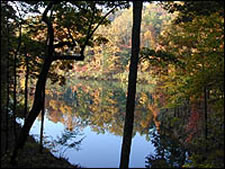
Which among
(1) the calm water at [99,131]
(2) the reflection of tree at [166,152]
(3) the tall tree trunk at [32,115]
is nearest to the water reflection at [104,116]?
(1) the calm water at [99,131]

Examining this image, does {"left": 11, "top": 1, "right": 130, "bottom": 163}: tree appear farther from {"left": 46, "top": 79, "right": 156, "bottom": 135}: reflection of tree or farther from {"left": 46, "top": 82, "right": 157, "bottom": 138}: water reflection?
A: {"left": 46, "top": 79, "right": 156, "bottom": 135}: reflection of tree

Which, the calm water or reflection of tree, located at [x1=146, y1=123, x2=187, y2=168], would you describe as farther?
the calm water

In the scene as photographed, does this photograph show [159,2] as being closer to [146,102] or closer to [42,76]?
[42,76]

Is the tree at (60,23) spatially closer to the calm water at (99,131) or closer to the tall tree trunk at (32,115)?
the tall tree trunk at (32,115)

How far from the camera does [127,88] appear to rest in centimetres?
1352

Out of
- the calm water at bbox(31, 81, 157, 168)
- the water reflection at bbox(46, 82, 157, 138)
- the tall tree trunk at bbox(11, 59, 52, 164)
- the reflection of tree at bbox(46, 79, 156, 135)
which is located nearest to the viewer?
the tall tree trunk at bbox(11, 59, 52, 164)

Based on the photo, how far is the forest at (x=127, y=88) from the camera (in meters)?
6.80

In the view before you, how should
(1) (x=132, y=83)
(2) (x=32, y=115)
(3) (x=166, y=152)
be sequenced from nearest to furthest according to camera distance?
(1) (x=132, y=83)
(2) (x=32, y=115)
(3) (x=166, y=152)

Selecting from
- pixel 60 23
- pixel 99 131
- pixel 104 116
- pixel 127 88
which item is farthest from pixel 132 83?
pixel 104 116

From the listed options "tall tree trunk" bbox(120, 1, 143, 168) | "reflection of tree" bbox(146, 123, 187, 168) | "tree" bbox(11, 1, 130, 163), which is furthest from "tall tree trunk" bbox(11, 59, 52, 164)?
"reflection of tree" bbox(146, 123, 187, 168)

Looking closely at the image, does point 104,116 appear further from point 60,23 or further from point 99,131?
point 60,23

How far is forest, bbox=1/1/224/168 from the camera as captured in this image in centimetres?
680

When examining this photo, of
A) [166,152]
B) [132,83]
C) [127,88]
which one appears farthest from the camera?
[166,152]

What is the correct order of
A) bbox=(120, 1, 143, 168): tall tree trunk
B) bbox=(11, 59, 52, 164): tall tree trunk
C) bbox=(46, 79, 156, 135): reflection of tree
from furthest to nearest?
1. bbox=(46, 79, 156, 135): reflection of tree
2. bbox=(11, 59, 52, 164): tall tree trunk
3. bbox=(120, 1, 143, 168): tall tree trunk
